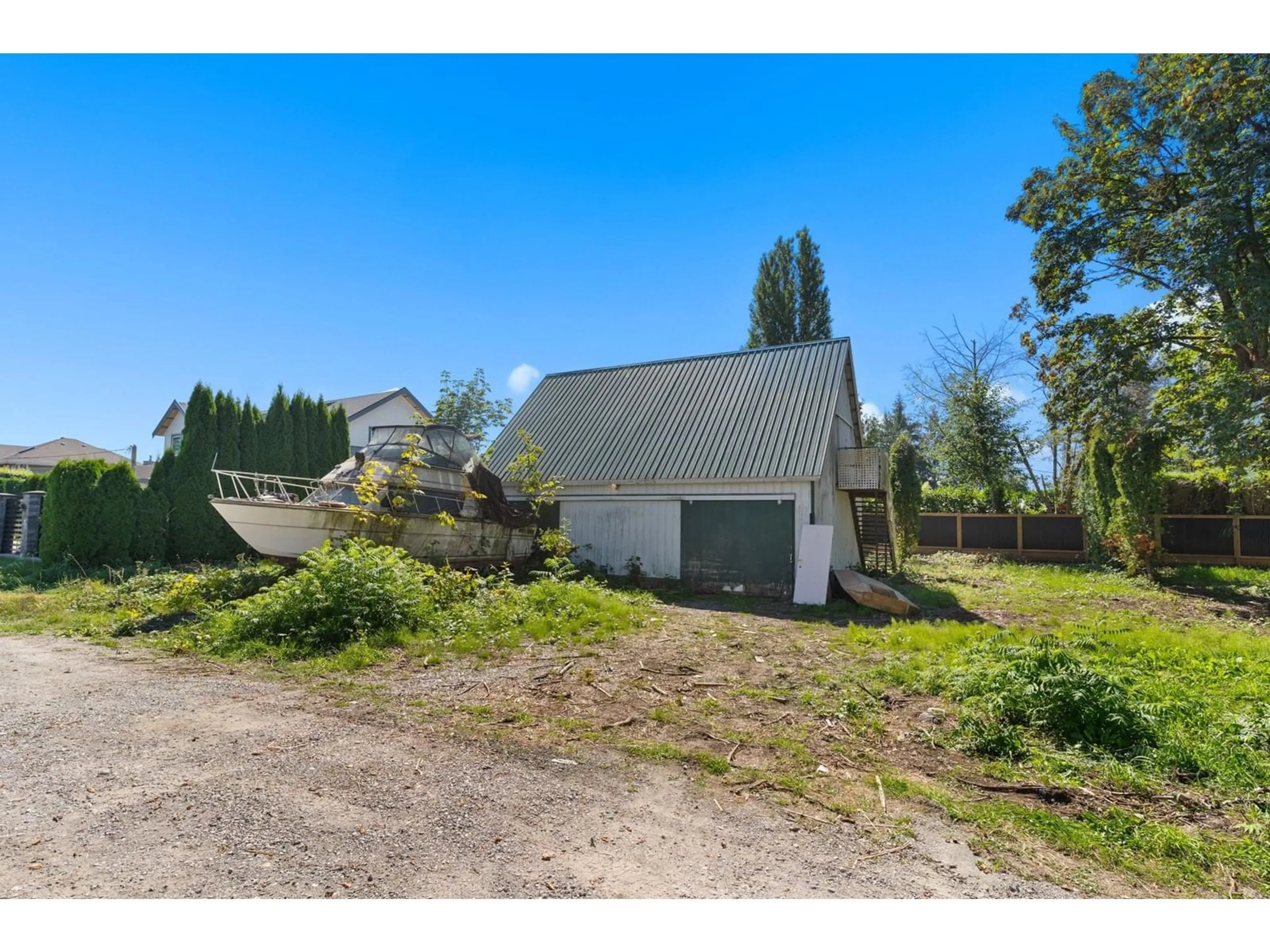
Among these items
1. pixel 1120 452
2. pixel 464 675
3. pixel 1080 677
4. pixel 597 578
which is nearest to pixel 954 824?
pixel 1080 677

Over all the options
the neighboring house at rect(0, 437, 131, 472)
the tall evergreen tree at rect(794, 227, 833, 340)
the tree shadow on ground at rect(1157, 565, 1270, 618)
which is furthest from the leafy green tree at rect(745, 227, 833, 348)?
the neighboring house at rect(0, 437, 131, 472)

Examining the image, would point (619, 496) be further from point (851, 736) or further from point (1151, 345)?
point (1151, 345)

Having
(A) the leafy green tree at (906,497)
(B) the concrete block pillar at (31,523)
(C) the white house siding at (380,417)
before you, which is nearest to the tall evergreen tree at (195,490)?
(B) the concrete block pillar at (31,523)

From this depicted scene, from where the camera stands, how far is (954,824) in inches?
129

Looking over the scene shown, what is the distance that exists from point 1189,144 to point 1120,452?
6731 mm

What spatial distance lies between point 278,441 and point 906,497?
18676 millimetres

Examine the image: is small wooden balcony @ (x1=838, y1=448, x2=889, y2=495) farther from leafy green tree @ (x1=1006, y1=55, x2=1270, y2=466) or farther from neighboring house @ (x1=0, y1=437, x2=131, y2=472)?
neighboring house @ (x1=0, y1=437, x2=131, y2=472)

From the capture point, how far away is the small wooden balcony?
14430mm

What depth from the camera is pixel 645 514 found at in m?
14.1

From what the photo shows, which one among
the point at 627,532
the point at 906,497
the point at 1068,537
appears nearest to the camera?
the point at 627,532

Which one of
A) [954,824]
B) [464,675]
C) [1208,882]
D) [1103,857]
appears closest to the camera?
[1208,882]

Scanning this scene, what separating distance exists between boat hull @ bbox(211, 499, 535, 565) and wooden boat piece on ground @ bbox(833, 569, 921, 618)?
7.58 m

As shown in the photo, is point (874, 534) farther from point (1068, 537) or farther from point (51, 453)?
point (51, 453)

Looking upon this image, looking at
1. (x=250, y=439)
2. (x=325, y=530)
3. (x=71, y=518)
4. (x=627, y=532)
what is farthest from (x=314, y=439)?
(x=627, y=532)
